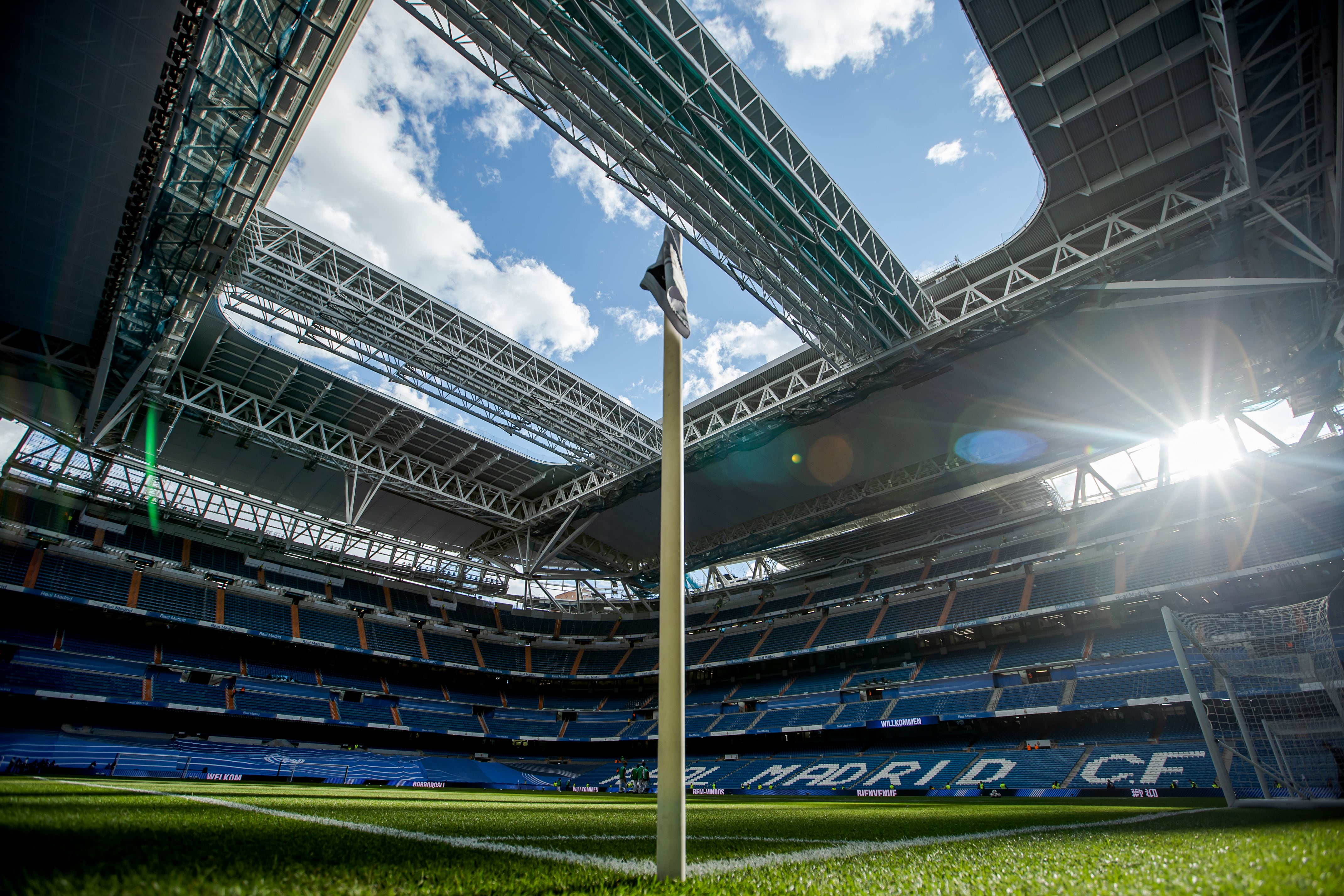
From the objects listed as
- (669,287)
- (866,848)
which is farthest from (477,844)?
(669,287)

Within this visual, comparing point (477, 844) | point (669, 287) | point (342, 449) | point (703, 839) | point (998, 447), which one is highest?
point (342, 449)

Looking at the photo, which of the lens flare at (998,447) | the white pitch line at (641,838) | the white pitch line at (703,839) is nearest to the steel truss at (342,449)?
the white pitch line at (703,839)

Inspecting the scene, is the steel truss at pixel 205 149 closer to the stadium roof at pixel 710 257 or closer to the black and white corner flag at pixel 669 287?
the stadium roof at pixel 710 257

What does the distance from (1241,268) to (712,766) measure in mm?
29845

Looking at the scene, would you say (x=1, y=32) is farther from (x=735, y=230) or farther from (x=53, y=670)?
(x=53, y=670)

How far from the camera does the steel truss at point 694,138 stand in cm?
1136

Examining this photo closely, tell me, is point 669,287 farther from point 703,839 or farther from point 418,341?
point 418,341

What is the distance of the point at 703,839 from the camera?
6.00 metres

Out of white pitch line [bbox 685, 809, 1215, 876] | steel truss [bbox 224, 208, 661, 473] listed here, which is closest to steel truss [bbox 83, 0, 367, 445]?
steel truss [bbox 224, 208, 661, 473]

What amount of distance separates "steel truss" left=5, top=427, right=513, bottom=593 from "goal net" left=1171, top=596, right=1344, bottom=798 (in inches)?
1008

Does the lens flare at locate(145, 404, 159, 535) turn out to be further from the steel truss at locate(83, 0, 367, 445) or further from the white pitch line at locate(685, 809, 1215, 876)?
the white pitch line at locate(685, 809, 1215, 876)

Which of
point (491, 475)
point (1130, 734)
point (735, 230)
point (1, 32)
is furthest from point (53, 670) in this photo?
point (1130, 734)

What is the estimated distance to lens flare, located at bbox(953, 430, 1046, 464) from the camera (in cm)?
2317

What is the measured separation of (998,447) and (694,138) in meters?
17.8
